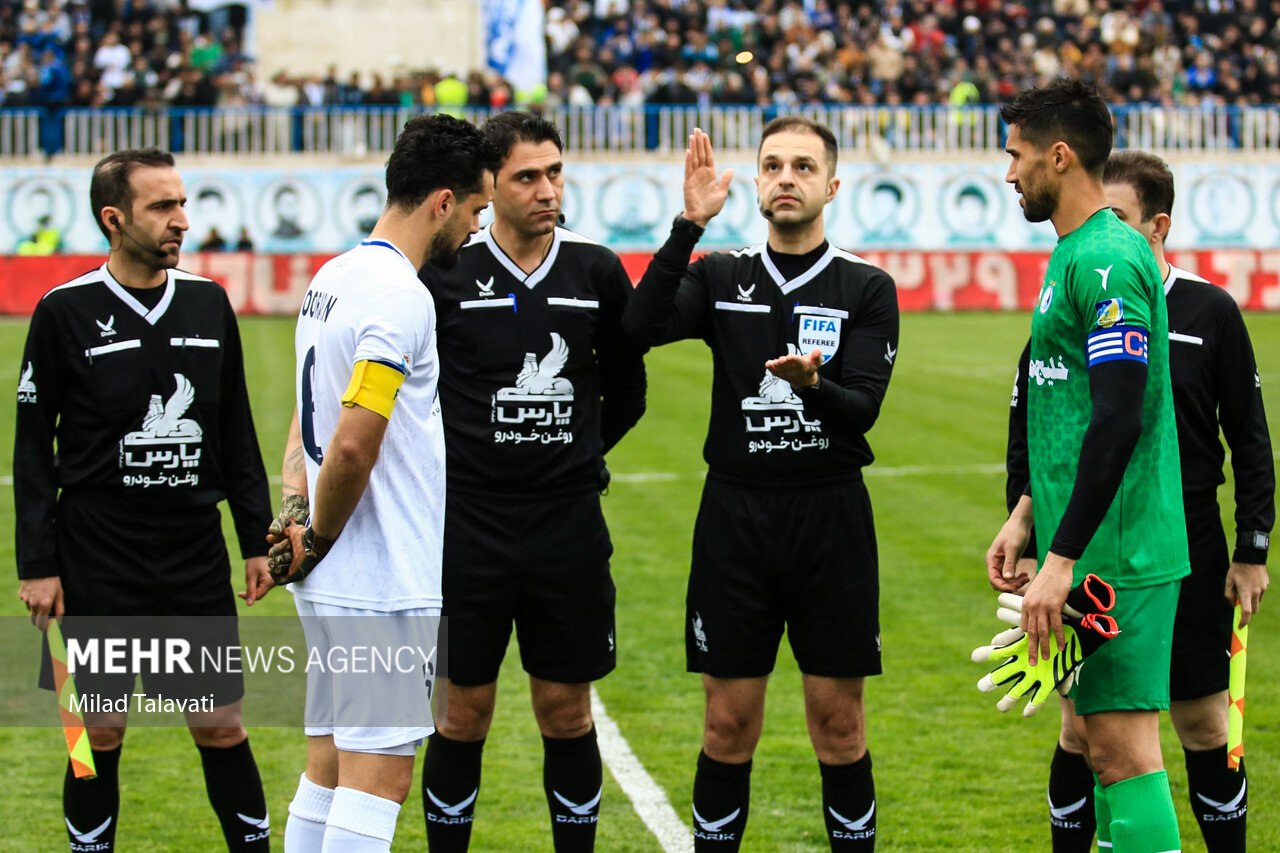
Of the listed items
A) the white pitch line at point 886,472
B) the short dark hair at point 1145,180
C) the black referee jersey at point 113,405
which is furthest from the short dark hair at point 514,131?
the white pitch line at point 886,472

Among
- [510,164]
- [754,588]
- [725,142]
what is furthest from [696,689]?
[725,142]

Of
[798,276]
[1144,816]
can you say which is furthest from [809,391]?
[1144,816]

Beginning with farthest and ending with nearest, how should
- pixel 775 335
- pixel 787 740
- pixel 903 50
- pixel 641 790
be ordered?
1. pixel 903 50
2. pixel 787 740
3. pixel 641 790
4. pixel 775 335

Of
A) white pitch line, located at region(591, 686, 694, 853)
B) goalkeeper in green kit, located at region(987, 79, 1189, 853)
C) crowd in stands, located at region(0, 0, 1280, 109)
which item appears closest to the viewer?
goalkeeper in green kit, located at region(987, 79, 1189, 853)

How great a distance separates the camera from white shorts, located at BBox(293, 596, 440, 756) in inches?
174

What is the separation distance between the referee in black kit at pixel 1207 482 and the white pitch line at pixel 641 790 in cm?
155

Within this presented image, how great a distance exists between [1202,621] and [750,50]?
2839cm

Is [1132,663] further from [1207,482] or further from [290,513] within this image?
[290,513]

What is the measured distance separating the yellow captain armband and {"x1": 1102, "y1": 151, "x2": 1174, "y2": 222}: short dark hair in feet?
8.07

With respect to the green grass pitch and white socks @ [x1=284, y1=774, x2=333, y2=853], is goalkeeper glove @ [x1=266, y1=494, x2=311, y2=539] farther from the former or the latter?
the green grass pitch

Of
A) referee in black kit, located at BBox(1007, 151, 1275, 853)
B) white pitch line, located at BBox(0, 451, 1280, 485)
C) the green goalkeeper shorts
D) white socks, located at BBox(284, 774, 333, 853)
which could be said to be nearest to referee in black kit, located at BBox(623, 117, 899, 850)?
referee in black kit, located at BBox(1007, 151, 1275, 853)

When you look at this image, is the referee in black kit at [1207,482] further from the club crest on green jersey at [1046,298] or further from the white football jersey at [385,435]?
the white football jersey at [385,435]

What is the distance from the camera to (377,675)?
441cm

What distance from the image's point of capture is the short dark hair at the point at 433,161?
176 inches
